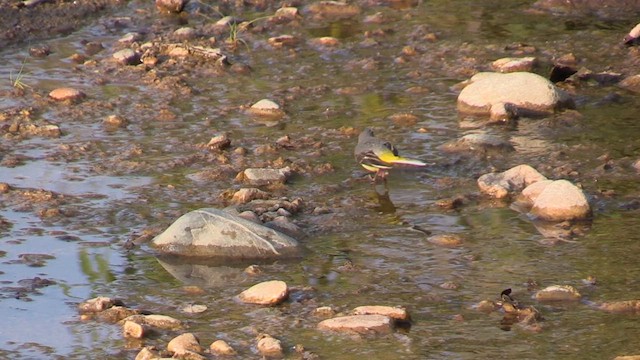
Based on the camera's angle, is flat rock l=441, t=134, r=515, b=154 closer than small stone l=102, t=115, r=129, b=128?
Yes

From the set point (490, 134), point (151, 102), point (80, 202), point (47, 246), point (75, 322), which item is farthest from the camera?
point (151, 102)

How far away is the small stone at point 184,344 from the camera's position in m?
4.80

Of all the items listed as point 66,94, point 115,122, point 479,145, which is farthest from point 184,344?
point 66,94

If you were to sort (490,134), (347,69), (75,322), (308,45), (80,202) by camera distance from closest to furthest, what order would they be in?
1. (75,322)
2. (80,202)
3. (490,134)
4. (347,69)
5. (308,45)

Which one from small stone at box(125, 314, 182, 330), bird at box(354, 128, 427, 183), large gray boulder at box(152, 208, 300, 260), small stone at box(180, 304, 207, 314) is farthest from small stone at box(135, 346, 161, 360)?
bird at box(354, 128, 427, 183)

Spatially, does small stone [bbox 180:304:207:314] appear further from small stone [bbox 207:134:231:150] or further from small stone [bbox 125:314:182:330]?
small stone [bbox 207:134:231:150]

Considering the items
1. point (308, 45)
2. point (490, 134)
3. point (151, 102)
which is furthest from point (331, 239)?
point (308, 45)

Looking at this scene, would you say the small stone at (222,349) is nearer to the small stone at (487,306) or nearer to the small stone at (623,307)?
the small stone at (487,306)

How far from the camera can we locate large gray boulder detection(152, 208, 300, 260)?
592 cm

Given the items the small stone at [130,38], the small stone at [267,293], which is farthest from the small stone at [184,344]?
the small stone at [130,38]

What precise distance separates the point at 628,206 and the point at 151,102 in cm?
340

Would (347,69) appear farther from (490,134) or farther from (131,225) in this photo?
(131,225)

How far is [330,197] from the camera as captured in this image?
6.81 metres

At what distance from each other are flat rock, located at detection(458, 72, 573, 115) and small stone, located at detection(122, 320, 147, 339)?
3719mm
